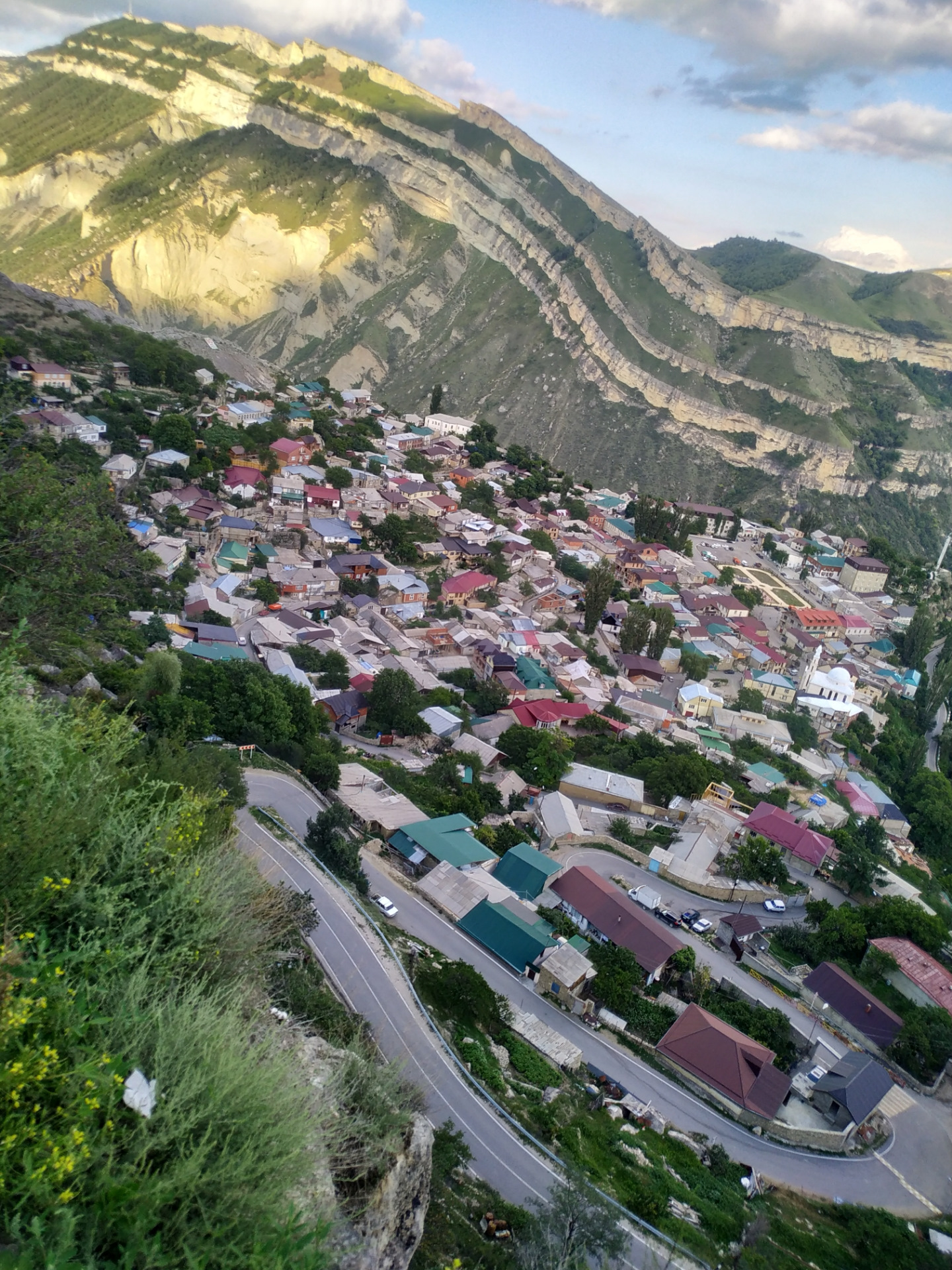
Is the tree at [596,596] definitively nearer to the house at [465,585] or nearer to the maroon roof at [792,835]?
the house at [465,585]

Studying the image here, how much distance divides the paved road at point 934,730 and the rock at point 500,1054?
30.9m

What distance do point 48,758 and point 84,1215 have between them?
324 centimetres

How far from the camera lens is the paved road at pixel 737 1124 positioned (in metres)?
12.4

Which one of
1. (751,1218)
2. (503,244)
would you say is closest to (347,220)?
(503,244)

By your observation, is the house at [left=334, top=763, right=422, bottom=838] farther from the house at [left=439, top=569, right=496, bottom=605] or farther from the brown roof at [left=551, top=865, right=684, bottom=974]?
the house at [left=439, top=569, right=496, bottom=605]

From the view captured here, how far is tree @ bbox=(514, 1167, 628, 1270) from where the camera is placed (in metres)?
7.10

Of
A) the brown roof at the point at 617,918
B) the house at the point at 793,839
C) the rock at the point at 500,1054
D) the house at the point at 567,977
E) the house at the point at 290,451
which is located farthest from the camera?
the house at the point at 290,451

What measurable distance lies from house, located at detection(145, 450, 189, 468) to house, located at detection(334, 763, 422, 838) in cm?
2215

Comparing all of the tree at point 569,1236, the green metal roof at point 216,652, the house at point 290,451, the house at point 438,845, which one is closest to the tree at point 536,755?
the house at point 438,845

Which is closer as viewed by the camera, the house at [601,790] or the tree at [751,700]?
the house at [601,790]

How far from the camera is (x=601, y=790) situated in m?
23.9

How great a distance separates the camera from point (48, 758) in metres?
5.77

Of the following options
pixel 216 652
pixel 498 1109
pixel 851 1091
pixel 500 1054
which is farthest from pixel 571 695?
pixel 498 1109

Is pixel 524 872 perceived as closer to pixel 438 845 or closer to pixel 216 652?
pixel 438 845
